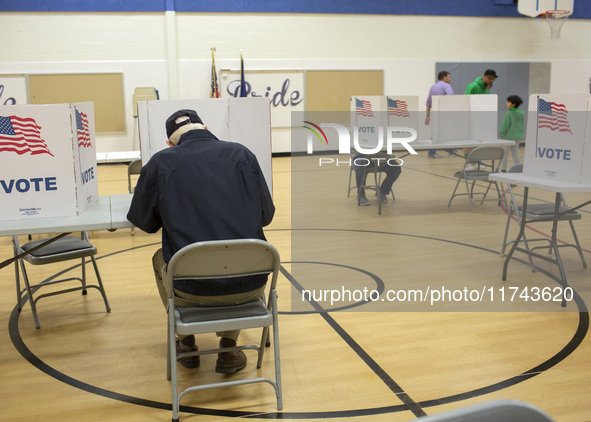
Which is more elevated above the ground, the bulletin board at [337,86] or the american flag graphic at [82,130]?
the bulletin board at [337,86]

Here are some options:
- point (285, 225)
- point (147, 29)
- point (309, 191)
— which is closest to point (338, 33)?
point (147, 29)

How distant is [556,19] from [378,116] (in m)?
8.47

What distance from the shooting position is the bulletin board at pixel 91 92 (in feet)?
36.0

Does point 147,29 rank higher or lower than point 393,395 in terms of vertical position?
higher

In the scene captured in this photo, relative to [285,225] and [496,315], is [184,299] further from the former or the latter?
[285,225]

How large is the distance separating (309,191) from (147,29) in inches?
212

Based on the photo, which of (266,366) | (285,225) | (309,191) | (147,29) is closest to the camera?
(266,366)

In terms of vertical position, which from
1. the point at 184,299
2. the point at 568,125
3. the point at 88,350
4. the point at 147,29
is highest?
the point at 147,29

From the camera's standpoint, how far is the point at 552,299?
12.3ft

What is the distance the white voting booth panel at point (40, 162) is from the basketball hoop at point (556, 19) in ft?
40.9

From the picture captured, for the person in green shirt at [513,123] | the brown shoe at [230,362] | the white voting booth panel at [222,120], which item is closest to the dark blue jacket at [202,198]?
the brown shoe at [230,362]

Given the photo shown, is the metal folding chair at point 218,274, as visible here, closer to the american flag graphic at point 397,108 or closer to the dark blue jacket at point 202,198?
the dark blue jacket at point 202,198

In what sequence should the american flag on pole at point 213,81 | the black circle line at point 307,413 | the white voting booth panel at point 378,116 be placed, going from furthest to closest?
the american flag on pole at point 213,81, the white voting booth panel at point 378,116, the black circle line at point 307,413

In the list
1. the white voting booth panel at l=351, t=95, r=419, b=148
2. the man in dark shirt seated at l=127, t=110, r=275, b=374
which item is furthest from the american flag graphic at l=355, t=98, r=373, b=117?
the man in dark shirt seated at l=127, t=110, r=275, b=374
